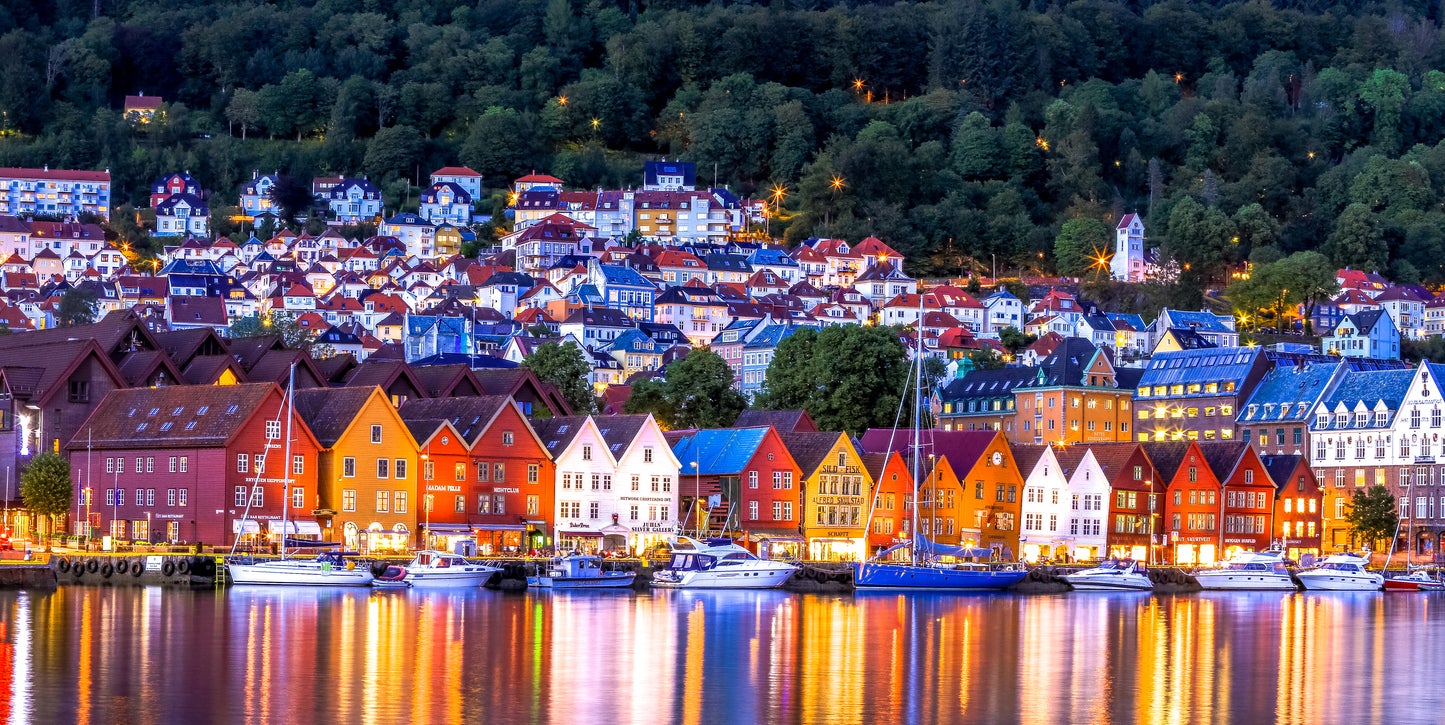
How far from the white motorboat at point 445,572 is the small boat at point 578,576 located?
83.3 inches

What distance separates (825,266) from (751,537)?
10847cm

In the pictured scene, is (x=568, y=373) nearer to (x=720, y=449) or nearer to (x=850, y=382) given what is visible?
(x=850, y=382)

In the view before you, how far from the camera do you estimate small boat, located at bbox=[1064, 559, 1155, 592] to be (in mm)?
81000

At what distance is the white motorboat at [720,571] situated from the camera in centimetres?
7450

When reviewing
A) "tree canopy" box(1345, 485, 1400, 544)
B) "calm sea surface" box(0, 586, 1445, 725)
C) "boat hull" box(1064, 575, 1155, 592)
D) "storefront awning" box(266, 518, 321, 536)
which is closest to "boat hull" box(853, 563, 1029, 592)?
"boat hull" box(1064, 575, 1155, 592)

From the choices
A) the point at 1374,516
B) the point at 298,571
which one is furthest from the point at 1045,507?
the point at 298,571

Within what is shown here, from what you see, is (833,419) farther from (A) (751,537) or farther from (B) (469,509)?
(B) (469,509)

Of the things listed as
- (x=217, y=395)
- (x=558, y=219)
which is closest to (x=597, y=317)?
(x=558, y=219)

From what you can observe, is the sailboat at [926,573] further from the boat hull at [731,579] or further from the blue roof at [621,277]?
the blue roof at [621,277]

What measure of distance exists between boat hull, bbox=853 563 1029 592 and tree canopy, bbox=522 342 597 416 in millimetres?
Result: 31811

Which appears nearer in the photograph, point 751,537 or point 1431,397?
point 751,537

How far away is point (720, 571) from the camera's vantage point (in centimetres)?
7462

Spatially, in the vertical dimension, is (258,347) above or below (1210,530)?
above

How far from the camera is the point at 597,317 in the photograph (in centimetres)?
16950
